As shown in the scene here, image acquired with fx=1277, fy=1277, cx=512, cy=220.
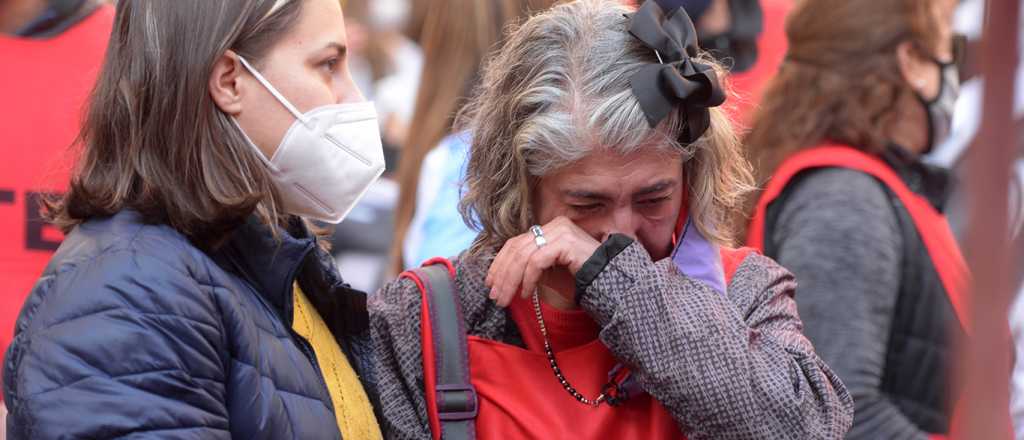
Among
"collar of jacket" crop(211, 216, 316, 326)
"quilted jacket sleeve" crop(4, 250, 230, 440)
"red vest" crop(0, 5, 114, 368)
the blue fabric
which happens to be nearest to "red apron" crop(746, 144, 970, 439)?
the blue fabric

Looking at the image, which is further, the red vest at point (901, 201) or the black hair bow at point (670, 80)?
the red vest at point (901, 201)

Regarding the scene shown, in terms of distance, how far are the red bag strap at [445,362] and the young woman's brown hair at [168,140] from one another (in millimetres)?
382

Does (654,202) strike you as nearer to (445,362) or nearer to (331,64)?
(445,362)

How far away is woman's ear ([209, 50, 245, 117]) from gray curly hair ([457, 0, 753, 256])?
1.63ft

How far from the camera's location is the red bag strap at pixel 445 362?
6.79 ft

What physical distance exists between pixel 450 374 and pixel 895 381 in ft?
3.99

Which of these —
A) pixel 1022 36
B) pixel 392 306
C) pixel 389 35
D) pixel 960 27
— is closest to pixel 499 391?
pixel 392 306

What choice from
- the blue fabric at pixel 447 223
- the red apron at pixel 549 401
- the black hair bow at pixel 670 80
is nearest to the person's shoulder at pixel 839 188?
the blue fabric at pixel 447 223

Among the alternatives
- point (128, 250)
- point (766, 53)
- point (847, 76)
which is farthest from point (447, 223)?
point (766, 53)

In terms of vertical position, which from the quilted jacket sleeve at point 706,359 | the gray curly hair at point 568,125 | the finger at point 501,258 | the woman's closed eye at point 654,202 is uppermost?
the gray curly hair at point 568,125

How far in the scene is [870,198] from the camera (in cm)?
291

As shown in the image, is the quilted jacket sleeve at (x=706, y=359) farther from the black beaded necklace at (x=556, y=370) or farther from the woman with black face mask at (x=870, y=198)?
the woman with black face mask at (x=870, y=198)

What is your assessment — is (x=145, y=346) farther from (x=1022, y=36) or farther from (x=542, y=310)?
(x=1022, y=36)

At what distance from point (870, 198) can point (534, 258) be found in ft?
3.75
